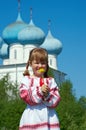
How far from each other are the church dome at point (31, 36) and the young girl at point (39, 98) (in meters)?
33.1

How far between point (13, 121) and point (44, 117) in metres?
15.4

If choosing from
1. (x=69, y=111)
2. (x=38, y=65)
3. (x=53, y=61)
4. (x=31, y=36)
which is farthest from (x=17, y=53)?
(x=38, y=65)

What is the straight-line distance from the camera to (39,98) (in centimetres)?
422

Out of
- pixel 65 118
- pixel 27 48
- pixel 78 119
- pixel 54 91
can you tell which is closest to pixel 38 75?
pixel 54 91

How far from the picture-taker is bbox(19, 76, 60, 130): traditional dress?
4.18 metres

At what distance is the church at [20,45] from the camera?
1489 inches

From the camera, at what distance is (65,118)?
19047mm

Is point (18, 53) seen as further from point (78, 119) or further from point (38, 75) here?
point (38, 75)

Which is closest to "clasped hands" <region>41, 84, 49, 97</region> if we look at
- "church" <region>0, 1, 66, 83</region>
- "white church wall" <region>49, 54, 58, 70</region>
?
"church" <region>0, 1, 66, 83</region>

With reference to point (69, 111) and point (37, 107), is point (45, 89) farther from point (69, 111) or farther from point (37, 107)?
point (69, 111)

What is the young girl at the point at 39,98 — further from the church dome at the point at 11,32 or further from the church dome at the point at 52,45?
the church dome at the point at 52,45

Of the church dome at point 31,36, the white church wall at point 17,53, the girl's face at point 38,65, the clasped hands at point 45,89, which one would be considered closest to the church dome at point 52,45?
the church dome at point 31,36

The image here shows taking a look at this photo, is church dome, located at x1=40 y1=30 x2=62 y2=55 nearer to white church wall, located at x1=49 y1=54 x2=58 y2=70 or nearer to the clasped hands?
white church wall, located at x1=49 y1=54 x2=58 y2=70

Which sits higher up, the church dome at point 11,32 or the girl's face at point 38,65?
the church dome at point 11,32
